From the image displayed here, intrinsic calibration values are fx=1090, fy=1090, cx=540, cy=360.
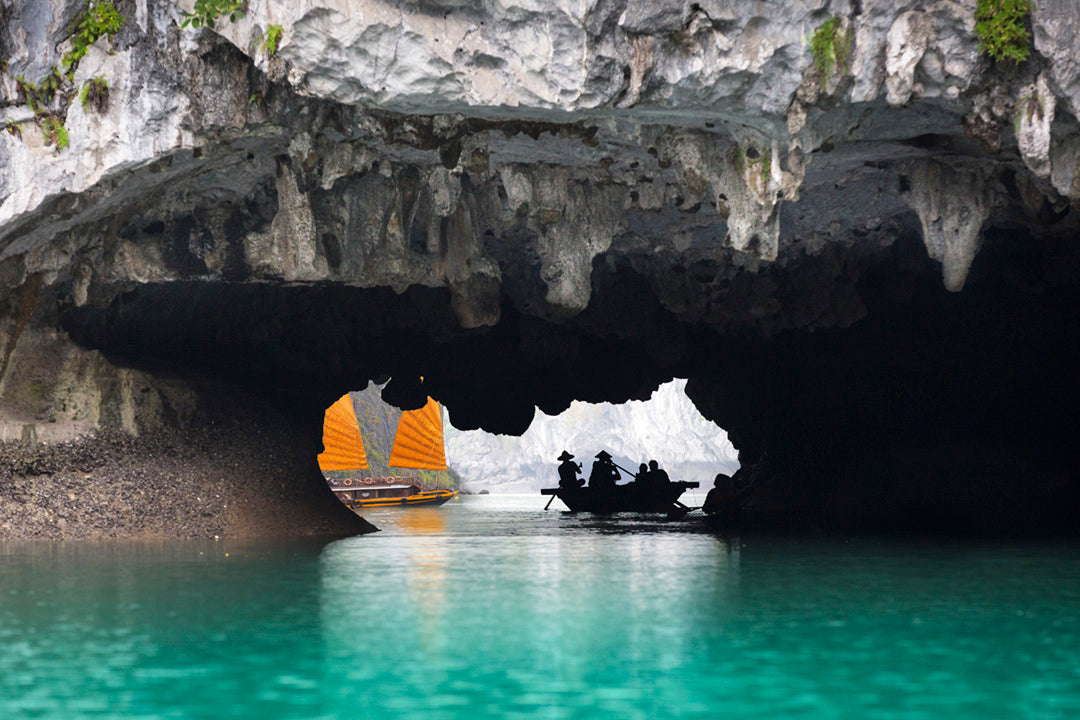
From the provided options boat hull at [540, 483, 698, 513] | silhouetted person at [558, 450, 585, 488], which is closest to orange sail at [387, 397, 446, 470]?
silhouetted person at [558, 450, 585, 488]

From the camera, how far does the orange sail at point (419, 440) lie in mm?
57688

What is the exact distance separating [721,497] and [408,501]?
26.6 m

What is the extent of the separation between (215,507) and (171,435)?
1.75 m

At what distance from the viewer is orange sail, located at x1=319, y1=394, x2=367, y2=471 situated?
4656 centimetres

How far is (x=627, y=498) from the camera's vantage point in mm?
39938

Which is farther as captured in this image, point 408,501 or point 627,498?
point 408,501

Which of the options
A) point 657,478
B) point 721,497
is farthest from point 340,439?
point 721,497

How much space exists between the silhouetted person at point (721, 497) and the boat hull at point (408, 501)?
837 inches

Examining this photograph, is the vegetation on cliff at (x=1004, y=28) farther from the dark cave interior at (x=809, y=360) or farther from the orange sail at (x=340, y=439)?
the orange sail at (x=340, y=439)

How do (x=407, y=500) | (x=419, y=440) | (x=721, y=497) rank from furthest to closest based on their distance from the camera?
1. (x=419, y=440)
2. (x=407, y=500)
3. (x=721, y=497)

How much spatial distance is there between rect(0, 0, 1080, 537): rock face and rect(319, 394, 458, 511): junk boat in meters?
19.1

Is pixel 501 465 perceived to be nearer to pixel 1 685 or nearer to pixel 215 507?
pixel 215 507

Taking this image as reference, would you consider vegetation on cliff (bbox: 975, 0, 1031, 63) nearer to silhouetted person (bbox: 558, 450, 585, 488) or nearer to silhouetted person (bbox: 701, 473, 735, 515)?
silhouetted person (bbox: 701, 473, 735, 515)

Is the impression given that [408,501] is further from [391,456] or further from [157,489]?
[157,489]
